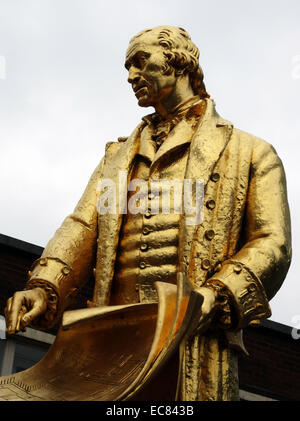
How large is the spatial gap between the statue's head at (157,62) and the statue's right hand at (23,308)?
134 centimetres

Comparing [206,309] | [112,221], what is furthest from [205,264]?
[112,221]

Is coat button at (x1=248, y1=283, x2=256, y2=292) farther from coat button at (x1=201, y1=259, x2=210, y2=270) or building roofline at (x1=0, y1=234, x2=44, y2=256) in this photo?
building roofline at (x1=0, y1=234, x2=44, y2=256)

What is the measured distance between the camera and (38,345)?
11.4 meters

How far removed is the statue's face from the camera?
5.55 meters

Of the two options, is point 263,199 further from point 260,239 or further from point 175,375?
point 175,375

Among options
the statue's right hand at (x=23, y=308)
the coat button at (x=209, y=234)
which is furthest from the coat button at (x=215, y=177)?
the statue's right hand at (x=23, y=308)

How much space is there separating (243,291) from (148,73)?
4.96 feet

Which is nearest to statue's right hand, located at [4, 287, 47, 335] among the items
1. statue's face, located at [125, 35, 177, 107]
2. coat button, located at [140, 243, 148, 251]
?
coat button, located at [140, 243, 148, 251]

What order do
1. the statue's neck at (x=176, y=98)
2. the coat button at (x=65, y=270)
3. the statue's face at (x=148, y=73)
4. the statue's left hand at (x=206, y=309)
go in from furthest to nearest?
the statue's neck at (x=176, y=98), the statue's face at (x=148, y=73), the coat button at (x=65, y=270), the statue's left hand at (x=206, y=309)

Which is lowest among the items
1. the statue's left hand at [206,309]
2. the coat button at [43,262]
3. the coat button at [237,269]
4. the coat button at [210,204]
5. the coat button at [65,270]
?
the statue's left hand at [206,309]

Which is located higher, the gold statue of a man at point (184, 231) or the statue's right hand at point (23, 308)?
the gold statue of a man at point (184, 231)

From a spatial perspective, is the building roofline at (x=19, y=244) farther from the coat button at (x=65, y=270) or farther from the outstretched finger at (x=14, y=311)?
the outstretched finger at (x=14, y=311)

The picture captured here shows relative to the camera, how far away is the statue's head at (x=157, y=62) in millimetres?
5555
